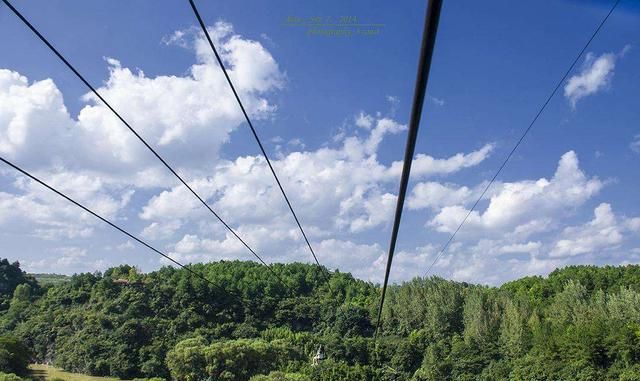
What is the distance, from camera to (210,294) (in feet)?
233

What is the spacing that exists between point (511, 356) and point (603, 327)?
9132mm

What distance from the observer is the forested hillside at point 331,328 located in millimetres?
41312

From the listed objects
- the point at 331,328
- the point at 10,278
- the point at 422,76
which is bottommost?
the point at 422,76

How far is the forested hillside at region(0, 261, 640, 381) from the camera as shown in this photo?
1626 inches

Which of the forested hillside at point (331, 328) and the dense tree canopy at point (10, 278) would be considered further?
the dense tree canopy at point (10, 278)

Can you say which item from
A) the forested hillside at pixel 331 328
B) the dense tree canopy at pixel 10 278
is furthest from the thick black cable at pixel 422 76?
the dense tree canopy at pixel 10 278

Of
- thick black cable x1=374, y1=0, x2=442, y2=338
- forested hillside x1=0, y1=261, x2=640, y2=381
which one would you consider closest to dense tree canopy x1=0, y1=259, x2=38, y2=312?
forested hillside x1=0, y1=261, x2=640, y2=381

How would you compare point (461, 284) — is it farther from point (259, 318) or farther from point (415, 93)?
point (415, 93)

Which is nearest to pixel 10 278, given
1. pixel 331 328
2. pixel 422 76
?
pixel 331 328

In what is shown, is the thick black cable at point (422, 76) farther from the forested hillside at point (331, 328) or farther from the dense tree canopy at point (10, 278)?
the dense tree canopy at point (10, 278)

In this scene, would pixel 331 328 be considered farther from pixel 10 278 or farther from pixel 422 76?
pixel 422 76

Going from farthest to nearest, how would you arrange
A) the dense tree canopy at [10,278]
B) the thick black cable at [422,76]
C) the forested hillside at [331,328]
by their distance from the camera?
the dense tree canopy at [10,278] < the forested hillside at [331,328] < the thick black cable at [422,76]

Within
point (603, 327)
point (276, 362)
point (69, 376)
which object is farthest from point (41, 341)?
point (603, 327)

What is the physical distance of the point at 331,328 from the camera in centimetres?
6612
